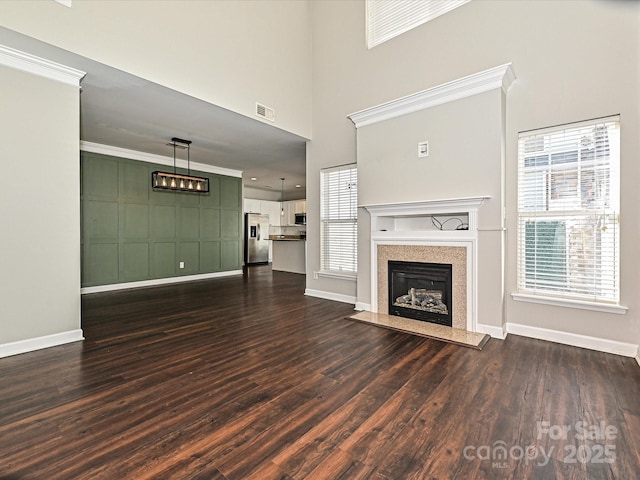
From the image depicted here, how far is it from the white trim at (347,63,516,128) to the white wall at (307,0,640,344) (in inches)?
13.0

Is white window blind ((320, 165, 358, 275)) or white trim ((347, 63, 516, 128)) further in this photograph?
white window blind ((320, 165, 358, 275))

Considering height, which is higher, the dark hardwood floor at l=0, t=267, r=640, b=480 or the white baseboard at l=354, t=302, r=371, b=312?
the white baseboard at l=354, t=302, r=371, b=312

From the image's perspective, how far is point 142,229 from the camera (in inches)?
258

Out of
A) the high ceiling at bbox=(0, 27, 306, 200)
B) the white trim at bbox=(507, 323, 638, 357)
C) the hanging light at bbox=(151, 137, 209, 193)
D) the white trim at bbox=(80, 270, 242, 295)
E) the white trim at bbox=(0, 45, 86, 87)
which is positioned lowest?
the white trim at bbox=(507, 323, 638, 357)

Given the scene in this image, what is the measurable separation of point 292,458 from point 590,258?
132 inches

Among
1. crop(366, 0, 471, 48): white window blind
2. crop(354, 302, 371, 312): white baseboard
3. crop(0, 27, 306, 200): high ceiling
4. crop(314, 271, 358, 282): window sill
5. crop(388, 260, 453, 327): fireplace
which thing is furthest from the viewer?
crop(314, 271, 358, 282): window sill

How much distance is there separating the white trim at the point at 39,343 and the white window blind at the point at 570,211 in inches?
193

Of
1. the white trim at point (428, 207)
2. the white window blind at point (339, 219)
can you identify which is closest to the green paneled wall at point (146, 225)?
the white window blind at point (339, 219)

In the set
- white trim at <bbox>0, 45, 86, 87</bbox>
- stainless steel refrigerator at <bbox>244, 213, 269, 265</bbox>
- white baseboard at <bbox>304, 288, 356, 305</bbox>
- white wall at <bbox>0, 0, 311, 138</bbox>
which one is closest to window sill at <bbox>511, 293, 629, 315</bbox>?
white baseboard at <bbox>304, 288, 356, 305</bbox>

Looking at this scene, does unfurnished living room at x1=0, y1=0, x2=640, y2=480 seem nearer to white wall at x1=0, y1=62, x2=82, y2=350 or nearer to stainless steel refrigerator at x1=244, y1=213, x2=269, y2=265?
white wall at x1=0, y1=62, x2=82, y2=350

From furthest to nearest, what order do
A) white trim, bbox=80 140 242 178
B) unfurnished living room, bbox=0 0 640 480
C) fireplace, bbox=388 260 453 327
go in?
white trim, bbox=80 140 242 178
fireplace, bbox=388 260 453 327
unfurnished living room, bbox=0 0 640 480

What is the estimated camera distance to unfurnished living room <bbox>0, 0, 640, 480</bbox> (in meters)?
1.73

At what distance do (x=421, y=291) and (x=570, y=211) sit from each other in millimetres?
1812

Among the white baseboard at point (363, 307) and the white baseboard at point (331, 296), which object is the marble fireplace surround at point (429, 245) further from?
the white baseboard at point (331, 296)
